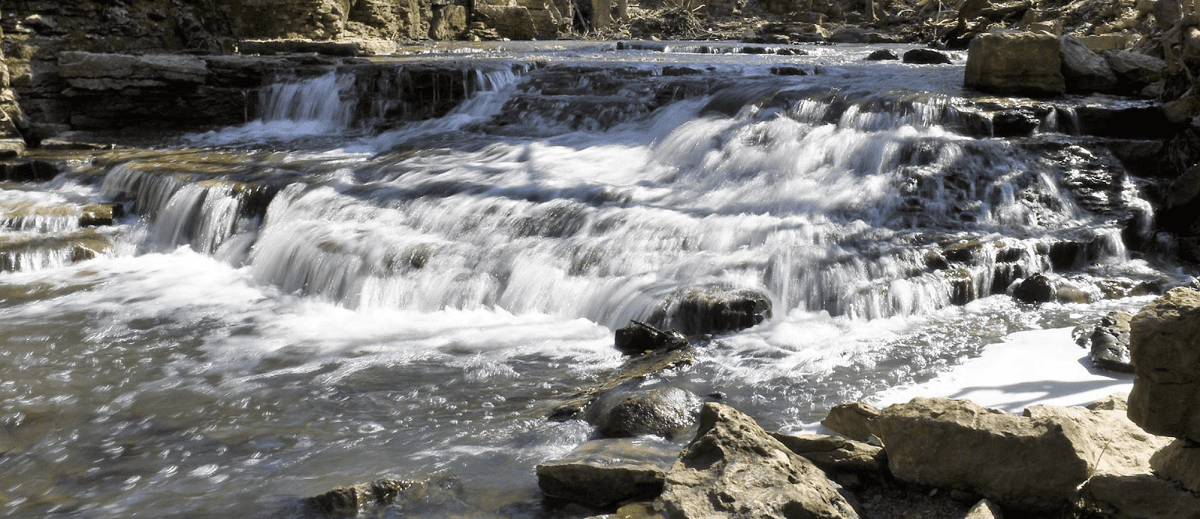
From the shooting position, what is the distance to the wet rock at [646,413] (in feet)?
12.6

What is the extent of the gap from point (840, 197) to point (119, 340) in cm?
497

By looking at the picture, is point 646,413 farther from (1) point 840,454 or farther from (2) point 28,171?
(2) point 28,171

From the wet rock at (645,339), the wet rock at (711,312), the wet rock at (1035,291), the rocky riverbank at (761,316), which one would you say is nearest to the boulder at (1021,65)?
the rocky riverbank at (761,316)

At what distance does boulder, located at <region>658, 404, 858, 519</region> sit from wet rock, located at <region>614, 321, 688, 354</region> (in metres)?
1.83

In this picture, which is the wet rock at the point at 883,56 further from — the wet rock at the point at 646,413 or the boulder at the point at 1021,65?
the wet rock at the point at 646,413

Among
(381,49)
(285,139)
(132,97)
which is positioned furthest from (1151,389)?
(381,49)

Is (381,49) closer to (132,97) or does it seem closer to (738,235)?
(132,97)

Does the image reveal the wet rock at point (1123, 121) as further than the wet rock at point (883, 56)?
No

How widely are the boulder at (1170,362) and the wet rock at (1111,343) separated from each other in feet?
6.64

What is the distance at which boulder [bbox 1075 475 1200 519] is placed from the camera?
2451 millimetres

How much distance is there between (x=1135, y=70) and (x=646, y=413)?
7254mm

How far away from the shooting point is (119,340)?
548 cm

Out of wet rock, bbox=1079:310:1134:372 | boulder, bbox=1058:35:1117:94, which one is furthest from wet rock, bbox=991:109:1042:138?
wet rock, bbox=1079:310:1134:372

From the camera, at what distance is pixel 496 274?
6.14 meters
